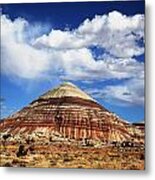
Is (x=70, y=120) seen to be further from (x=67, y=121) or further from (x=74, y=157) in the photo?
(x=74, y=157)

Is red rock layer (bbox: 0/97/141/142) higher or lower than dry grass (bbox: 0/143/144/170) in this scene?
higher

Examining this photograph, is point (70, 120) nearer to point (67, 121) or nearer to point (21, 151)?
point (67, 121)

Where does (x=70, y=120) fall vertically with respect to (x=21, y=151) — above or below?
above

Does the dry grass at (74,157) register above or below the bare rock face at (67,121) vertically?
below

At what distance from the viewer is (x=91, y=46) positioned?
6.75 ft

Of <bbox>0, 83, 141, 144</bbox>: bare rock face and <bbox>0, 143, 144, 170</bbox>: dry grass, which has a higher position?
<bbox>0, 83, 141, 144</bbox>: bare rock face

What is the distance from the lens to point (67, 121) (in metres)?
2.05

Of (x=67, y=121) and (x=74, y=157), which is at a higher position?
(x=67, y=121)

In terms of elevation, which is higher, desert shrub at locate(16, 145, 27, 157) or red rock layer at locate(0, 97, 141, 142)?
red rock layer at locate(0, 97, 141, 142)

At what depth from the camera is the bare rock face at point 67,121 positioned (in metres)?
2.02

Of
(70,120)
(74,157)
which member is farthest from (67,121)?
(74,157)

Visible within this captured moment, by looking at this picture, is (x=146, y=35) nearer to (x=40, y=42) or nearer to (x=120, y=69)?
(x=120, y=69)

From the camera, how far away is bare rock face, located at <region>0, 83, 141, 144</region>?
2.02m

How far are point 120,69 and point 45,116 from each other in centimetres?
36
